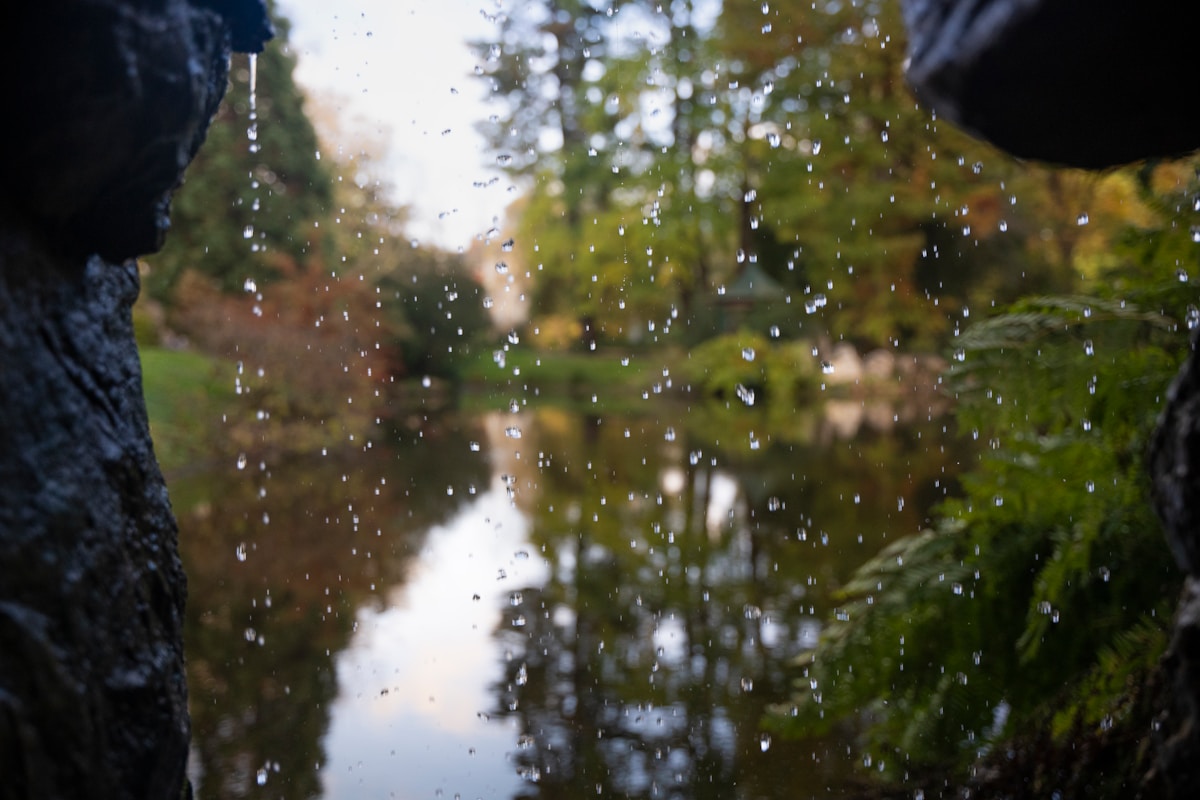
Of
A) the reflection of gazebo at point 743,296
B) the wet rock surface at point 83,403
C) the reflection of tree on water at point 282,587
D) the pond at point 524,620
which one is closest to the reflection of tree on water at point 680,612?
the pond at point 524,620

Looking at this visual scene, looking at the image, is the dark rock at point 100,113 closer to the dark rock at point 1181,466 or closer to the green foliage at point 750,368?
the dark rock at point 1181,466

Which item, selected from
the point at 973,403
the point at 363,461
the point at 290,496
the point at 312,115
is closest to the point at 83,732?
the point at 973,403

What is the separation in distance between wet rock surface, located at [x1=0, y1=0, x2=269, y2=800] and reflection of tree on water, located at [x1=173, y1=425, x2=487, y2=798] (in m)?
1.18

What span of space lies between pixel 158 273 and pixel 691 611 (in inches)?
415

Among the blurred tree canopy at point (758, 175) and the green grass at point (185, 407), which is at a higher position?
the blurred tree canopy at point (758, 175)

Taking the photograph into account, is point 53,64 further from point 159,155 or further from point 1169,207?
point 1169,207

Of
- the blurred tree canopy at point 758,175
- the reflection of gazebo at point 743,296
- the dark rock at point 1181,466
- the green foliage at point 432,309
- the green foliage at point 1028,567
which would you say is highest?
the green foliage at point 432,309

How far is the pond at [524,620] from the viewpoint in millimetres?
2211

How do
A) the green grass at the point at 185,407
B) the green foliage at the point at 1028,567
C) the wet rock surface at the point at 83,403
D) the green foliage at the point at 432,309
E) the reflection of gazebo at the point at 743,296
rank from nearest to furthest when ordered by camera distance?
the wet rock surface at the point at 83,403 < the green foliage at the point at 1028,567 < the green grass at the point at 185,407 < the reflection of gazebo at the point at 743,296 < the green foliage at the point at 432,309

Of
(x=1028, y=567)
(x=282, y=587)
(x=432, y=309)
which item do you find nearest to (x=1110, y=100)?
(x=1028, y=567)

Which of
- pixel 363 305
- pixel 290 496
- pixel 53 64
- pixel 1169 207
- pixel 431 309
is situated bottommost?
pixel 53 64

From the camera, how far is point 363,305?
10.2 metres

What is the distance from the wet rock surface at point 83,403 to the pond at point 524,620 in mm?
1191

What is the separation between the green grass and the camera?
296 inches
